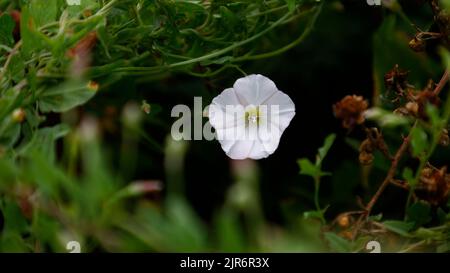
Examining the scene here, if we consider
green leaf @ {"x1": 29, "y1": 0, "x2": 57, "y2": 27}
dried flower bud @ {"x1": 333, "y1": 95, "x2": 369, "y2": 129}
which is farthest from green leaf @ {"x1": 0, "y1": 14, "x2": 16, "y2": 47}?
dried flower bud @ {"x1": 333, "y1": 95, "x2": 369, "y2": 129}

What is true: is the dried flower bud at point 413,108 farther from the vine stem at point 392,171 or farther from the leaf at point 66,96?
the leaf at point 66,96

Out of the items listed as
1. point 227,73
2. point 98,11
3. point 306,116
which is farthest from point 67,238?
point 306,116

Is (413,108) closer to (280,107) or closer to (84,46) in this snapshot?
(280,107)

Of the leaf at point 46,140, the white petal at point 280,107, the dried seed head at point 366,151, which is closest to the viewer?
the leaf at point 46,140

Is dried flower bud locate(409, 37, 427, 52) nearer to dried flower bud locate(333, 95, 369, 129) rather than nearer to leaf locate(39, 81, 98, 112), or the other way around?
dried flower bud locate(333, 95, 369, 129)

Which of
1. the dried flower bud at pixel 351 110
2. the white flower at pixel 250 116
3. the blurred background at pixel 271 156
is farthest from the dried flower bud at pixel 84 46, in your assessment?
the dried flower bud at pixel 351 110
